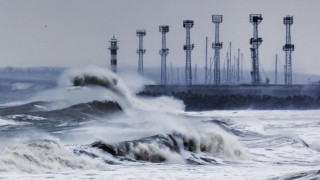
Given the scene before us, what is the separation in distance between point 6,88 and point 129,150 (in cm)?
7135

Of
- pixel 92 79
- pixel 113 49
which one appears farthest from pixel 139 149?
pixel 113 49

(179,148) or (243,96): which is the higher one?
(179,148)

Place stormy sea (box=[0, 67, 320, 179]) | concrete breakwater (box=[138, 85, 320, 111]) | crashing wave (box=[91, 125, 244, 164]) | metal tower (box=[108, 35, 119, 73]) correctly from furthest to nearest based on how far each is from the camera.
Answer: concrete breakwater (box=[138, 85, 320, 111]) → metal tower (box=[108, 35, 119, 73]) → crashing wave (box=[91, 125, 244, 164]) → stormy sea (box=[0, 67, 320, 179])

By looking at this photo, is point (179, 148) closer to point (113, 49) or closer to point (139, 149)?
point (139, 149)

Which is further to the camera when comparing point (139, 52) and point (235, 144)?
point (139, 52)

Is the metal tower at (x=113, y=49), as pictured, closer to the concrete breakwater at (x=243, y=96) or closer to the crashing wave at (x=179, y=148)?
the concrete breakwater at (x=243, y=96)

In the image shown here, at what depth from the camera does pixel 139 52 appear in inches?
3878

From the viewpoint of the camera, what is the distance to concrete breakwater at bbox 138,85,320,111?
80.6m

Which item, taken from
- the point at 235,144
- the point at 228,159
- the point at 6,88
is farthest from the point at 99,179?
the point at 6,88

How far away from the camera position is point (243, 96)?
8225cm

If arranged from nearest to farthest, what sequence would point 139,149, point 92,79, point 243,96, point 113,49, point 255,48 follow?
point 139,149
point 92,79
point 113,49
point 243,96
point 255,48

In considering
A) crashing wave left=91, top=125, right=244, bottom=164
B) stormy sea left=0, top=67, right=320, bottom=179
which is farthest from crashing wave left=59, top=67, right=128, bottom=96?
crashing wave left=91, top=125, right=244, bottom=164

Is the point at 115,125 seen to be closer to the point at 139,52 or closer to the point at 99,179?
the point at 99,179

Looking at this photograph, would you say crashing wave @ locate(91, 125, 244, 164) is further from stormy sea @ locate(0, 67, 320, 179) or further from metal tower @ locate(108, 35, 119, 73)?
metal tower @ locate(108, 35, 119, 73)
